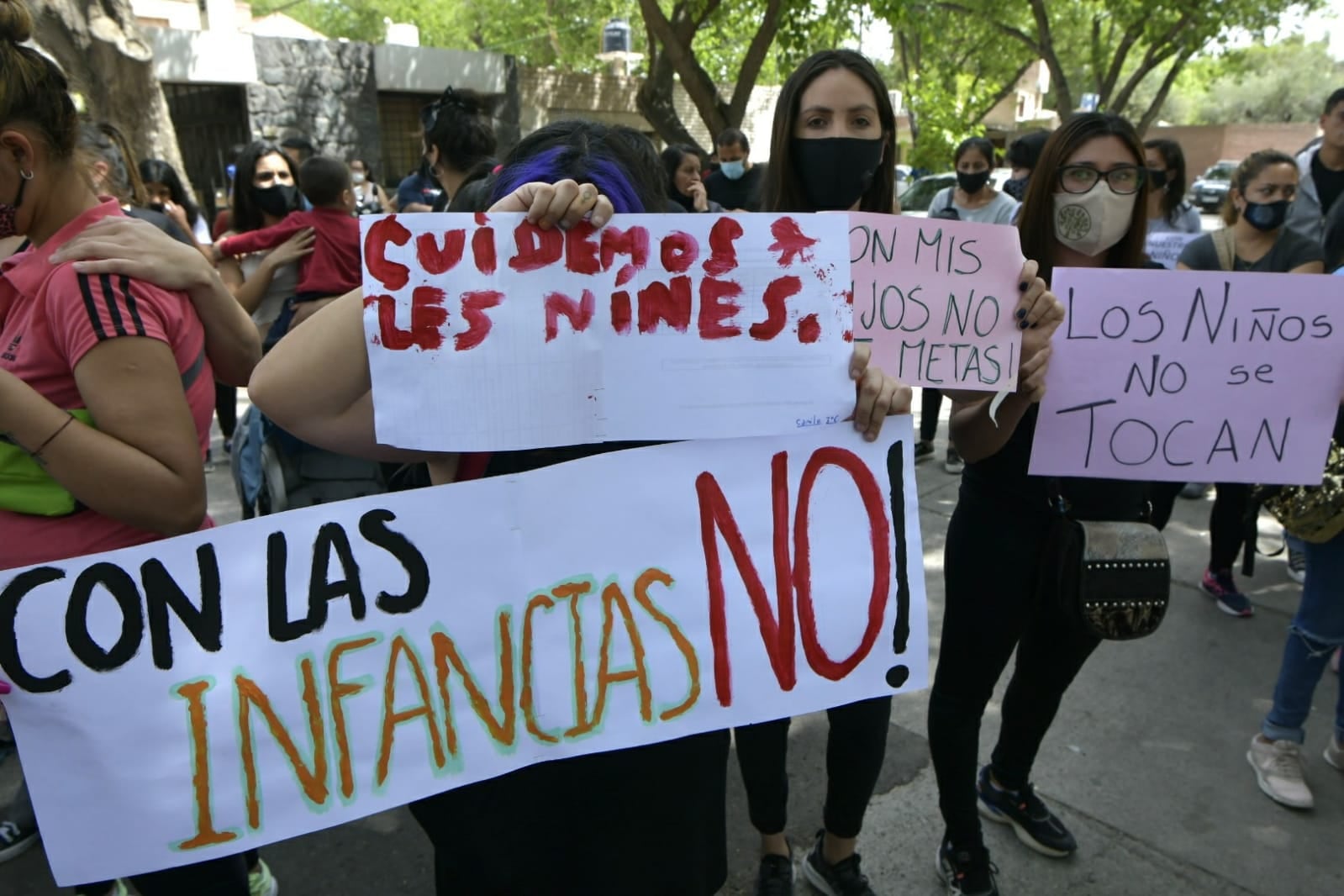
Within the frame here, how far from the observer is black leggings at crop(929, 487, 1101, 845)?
6.40 feet

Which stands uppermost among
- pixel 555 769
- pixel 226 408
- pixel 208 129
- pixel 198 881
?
pixel 208 129

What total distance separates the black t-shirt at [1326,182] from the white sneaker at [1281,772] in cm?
A: 231

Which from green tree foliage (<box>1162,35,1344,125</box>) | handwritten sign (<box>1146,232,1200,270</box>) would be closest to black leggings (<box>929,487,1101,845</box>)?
handwritten sign (<box>1146,232,1200,270</box>)

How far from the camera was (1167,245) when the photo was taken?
4816 millimetres

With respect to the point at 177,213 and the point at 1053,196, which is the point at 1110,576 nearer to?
the point at 1053,196

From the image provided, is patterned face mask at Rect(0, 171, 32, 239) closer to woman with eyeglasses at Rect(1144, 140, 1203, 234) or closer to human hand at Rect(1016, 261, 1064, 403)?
human hand at Rect(1016, 261, 1064, 403)

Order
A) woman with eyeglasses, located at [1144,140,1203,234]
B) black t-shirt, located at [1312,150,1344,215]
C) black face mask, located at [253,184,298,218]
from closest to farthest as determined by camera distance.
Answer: black t-shirt, located at [1312,150,1344,215] < black face mask, located at [253,184,298,218] < woman with eyeglasses, located at [1144,140,1203,234]

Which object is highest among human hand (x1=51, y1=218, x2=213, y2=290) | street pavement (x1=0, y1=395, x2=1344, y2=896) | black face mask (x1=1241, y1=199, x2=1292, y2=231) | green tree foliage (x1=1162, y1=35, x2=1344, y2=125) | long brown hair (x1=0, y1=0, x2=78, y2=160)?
green tree foliage (x1=1162, y1=35, x2=1344, y2=125)

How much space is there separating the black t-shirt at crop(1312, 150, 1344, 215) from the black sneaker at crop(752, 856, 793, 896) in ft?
11.3

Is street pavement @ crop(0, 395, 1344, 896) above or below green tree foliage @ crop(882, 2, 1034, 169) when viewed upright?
below

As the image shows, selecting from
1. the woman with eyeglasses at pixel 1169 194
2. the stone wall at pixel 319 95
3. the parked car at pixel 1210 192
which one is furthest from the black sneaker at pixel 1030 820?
the parked car at pixel 1210 192

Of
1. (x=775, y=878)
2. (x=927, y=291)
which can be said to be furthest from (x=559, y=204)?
(x=775, y=878)

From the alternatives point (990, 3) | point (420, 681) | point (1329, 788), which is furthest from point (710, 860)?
point (990, 3)

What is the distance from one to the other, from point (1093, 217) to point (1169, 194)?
3.47m
